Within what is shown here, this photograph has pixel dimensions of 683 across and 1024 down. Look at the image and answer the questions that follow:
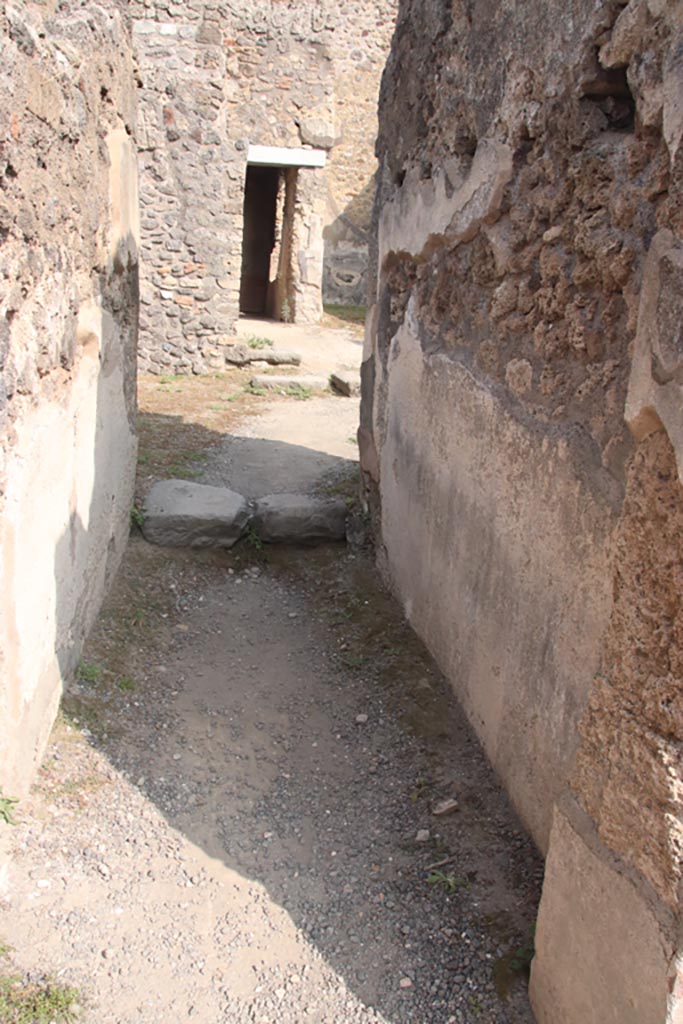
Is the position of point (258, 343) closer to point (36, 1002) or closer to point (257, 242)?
point (257, 242)

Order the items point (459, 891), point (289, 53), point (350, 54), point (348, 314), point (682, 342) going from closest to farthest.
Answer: point (682, 342), point (459, 891), point (289, 53), point (348, 314), point (350, 54)

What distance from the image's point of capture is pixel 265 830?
2668 mm

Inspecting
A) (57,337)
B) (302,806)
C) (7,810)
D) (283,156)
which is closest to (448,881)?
(302,806)

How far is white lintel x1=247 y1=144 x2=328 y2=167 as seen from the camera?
34.7ft

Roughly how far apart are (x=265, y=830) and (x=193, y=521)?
1.96 meters

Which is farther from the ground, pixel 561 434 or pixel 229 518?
pixel 561 434

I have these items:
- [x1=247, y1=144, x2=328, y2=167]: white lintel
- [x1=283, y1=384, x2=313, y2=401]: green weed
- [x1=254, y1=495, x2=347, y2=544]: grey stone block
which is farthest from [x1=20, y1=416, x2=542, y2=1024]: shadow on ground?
[x1=247, y1=144, x2=328, y2=167]: white lintel

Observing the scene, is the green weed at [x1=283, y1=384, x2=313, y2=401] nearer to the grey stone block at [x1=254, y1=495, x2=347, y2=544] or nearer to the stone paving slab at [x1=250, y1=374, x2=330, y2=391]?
the stone paving slab at [x1=250, y1=374, x2=330, y2=391]

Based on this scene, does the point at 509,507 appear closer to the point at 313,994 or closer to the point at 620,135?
the point at 620,135

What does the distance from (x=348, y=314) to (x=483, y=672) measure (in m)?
11.9

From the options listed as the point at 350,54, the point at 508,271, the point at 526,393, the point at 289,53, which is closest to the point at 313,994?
the point at 526,393

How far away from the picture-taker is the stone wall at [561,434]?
5.40 ft

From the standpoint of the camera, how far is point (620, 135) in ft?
6.89

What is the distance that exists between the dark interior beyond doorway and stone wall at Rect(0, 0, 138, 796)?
993cm
